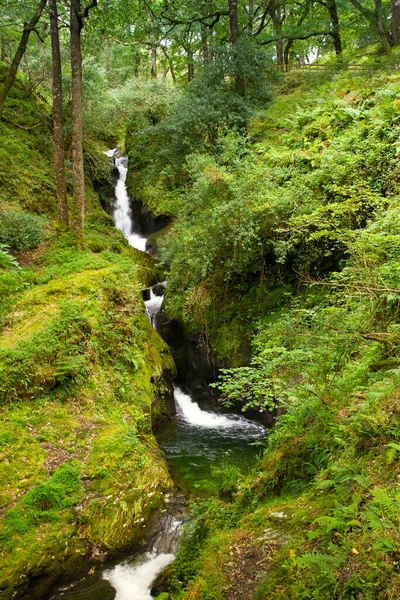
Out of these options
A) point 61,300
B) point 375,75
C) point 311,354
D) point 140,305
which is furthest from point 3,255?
point 375,75

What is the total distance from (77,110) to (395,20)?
15426mm

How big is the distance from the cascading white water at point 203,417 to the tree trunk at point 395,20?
18.8 meters

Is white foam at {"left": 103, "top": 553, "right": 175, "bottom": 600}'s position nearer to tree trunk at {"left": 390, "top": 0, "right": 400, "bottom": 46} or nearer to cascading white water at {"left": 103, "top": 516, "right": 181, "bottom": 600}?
cascading white water at {"left": 103, "top": 516, "right": 181, "bottom": 600}

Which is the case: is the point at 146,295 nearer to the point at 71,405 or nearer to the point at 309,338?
the point at 71,405

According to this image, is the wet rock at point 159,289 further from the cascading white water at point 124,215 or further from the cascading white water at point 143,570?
the cascading white water at point 143,570

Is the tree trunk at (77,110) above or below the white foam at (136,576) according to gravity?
above

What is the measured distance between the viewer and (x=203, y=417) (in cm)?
1123

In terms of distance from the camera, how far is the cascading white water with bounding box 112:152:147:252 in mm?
18250

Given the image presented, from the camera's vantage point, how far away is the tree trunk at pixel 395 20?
16172mm

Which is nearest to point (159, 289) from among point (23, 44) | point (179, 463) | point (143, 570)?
point (179, 463)

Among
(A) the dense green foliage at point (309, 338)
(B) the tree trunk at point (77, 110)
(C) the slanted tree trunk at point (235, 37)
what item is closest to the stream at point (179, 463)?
(A) the dense green foliage at point (309, 338)

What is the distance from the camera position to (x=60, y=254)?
11.1 meters

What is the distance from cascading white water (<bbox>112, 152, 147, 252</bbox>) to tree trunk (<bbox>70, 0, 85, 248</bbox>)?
598cm

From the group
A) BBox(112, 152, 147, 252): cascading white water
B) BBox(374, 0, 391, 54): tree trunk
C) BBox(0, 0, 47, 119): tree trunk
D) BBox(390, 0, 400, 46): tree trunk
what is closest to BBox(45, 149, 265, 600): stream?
BBox(112, 152, 147, 252): cascading white water
